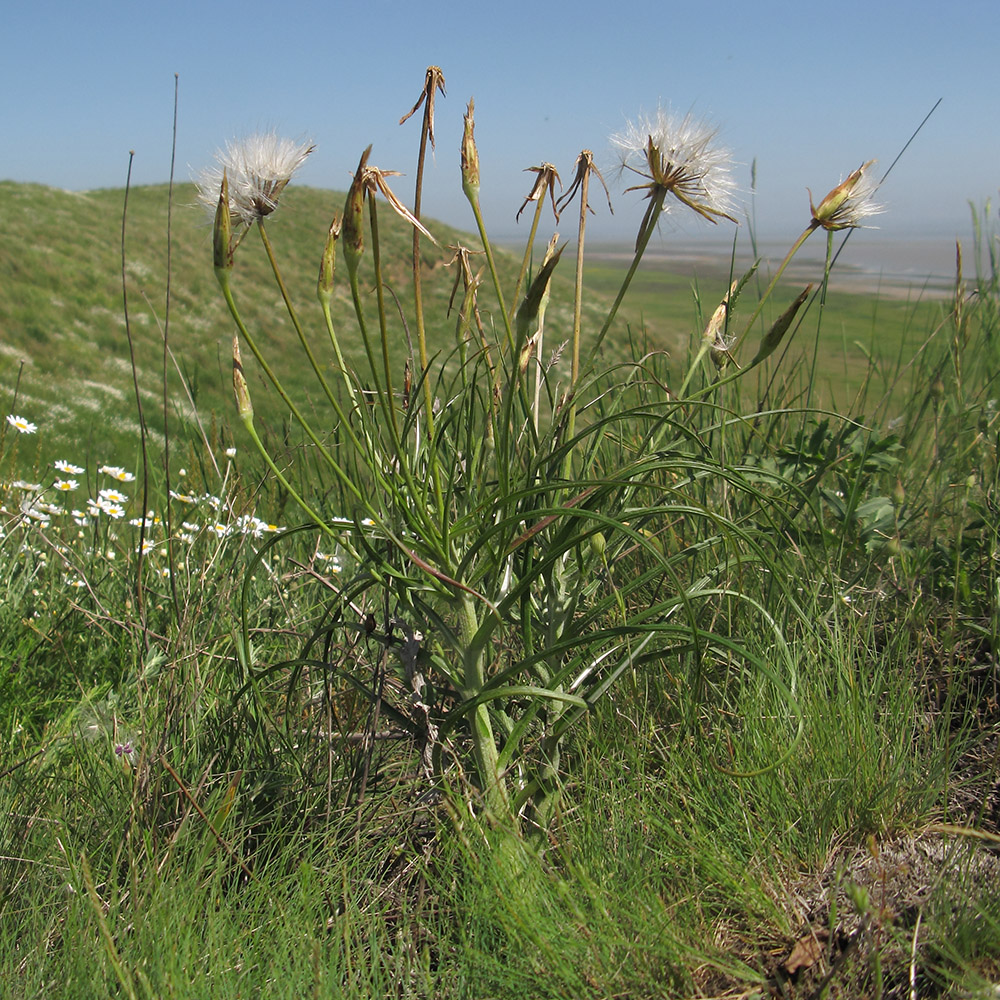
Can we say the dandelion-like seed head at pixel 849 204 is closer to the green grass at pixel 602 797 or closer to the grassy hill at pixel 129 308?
the green grass at pixel 602 797

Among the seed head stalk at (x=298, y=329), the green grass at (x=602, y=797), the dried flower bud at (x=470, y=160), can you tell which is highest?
the dried flower bud at (x=470, y=160)

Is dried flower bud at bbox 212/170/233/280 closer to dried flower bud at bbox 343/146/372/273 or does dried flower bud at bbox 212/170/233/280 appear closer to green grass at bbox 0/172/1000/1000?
dried flower bud at bbox 343/146/372/273

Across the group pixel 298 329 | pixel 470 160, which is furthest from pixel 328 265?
pixel 470 160

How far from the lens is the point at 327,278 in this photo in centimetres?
110

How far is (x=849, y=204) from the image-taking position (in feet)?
4.12

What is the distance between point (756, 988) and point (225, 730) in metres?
1.05

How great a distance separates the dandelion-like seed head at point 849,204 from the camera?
1240 millimetres

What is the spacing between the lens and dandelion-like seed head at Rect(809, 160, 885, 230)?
1.24 metres

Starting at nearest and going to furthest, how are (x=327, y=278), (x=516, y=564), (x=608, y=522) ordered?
(x=608, y=522)
(x=327, y=278)
(x=516, y=564)

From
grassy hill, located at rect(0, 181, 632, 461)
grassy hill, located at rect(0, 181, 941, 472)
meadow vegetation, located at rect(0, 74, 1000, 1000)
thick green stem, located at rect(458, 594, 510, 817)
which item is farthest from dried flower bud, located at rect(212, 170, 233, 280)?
grassy hill, located at rect(0, 181, 632, 461)

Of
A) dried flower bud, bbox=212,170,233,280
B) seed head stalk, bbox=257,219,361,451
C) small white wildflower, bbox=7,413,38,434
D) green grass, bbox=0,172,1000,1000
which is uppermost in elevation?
dried flower bud, bbox=212,170,233,280

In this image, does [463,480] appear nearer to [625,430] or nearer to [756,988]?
[756,988]

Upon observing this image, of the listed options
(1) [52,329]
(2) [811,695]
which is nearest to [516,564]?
(2) [811,695]

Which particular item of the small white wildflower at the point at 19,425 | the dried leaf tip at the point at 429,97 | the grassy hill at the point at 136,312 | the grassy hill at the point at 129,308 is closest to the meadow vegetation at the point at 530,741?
the dried leaf tip at the point at 429,97
